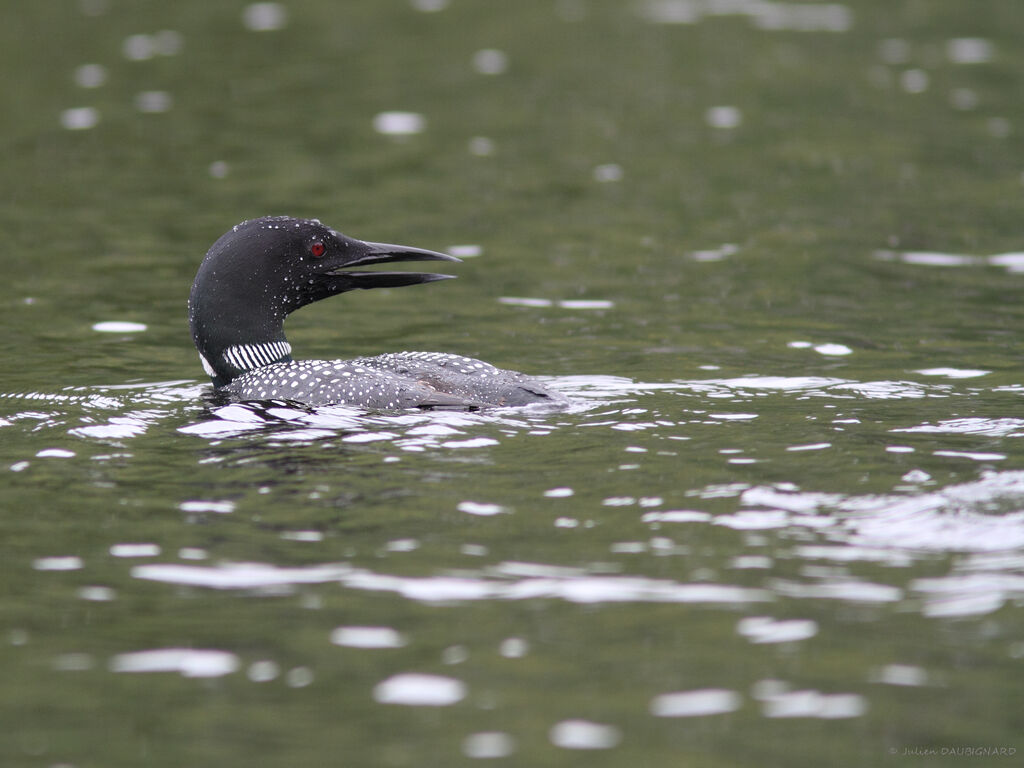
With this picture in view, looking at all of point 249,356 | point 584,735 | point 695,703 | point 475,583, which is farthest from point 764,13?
point 584,735

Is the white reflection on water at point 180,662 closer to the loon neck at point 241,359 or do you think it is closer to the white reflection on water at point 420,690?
the white reflection on water at point 420,690

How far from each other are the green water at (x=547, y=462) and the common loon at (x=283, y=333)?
8.5 inches

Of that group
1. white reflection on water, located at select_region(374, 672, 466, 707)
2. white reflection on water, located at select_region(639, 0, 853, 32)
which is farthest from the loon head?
white reflection on water, located at select_region(639, 0, 853, 32)

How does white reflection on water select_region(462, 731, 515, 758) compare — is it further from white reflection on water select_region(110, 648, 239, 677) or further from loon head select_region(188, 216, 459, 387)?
loon head select_region(188, 216, 459, 387)

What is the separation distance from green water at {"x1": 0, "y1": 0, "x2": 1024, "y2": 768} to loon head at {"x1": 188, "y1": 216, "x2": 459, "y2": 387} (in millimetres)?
416

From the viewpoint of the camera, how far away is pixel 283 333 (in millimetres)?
7441

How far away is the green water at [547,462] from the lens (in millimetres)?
4055

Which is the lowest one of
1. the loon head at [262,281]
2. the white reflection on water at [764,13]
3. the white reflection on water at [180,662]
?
the white reflection on water at [180,662]

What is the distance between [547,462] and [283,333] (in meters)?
2.08

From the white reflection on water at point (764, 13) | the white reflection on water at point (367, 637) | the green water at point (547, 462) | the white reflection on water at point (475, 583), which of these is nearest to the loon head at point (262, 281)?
the green water at point (547, 462)

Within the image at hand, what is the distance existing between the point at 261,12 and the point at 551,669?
1868 cm

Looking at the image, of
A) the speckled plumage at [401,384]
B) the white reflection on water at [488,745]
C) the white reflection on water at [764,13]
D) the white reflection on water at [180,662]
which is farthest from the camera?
the white reflection on water at [764,13]

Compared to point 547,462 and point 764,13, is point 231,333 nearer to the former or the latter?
point 547,462

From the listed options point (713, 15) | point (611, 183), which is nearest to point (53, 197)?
point (611, 183)
